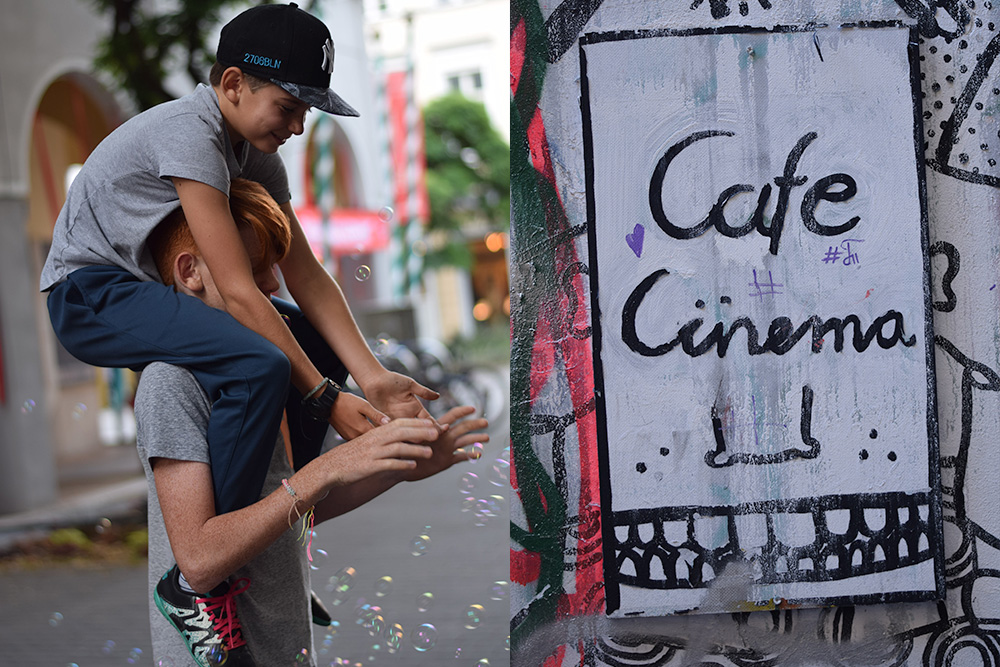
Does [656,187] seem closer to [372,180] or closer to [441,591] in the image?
[441,591]

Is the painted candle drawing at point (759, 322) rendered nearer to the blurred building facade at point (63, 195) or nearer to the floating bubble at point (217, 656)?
the floating bubble at point (217, 656)

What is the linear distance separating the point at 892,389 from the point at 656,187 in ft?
1.84

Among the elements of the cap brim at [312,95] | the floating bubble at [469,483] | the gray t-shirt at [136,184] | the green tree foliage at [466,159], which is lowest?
the floating bubble at [469,483]

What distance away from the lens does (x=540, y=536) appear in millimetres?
1874

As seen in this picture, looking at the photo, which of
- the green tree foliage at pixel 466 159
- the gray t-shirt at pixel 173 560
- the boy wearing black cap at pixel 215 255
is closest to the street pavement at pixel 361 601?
the gray t-shirt at pixel 173 560

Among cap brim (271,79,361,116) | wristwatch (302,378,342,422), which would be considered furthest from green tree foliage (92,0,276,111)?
wristwatch (302,378,342,422)

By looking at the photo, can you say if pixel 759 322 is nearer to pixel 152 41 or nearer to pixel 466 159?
pixel 152 41

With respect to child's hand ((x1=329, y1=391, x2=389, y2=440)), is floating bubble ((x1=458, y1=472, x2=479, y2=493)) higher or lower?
lower

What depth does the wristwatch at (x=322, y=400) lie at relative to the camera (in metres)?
1.96

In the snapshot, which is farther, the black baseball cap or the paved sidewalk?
→ the paved sidewalk

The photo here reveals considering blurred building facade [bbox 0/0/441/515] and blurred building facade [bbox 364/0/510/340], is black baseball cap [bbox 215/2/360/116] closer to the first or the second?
blurred building facade [bbox 0/0/441/515]

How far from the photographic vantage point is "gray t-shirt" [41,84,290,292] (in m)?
1.91

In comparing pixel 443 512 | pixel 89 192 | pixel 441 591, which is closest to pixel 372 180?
pixel 443 512

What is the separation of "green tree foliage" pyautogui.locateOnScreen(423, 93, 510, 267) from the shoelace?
83.6ft
